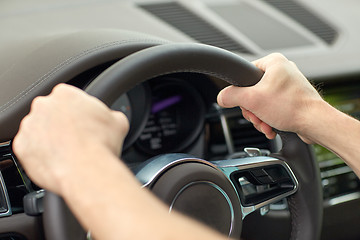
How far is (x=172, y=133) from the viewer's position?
168cm

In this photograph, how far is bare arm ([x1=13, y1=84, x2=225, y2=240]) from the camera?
24.8 inches

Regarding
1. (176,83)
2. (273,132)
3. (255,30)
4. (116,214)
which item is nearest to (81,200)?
(116,214)

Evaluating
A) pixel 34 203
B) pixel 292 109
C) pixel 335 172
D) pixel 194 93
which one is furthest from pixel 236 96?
pixel 335 172

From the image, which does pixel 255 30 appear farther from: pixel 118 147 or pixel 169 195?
pixel 118 147

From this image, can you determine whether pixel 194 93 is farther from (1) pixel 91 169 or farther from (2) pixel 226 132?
(1) pixel 91 169

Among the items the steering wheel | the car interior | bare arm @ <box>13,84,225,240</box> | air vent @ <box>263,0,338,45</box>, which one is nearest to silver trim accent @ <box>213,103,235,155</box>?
the car interior

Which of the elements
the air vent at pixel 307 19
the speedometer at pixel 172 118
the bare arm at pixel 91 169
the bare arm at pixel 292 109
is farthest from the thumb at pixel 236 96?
the air vent at pixel 307 19

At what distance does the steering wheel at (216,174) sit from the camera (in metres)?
0.81

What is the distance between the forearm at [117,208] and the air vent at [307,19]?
5.16ft

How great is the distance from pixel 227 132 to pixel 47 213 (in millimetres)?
909

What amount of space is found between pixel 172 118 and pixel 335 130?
692 millimetres

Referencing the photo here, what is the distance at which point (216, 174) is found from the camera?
3.22 feet

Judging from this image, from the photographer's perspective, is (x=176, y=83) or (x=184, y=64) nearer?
(x=184, y=64)

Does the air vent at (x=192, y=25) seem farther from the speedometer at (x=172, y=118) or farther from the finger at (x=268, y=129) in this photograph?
the finger at (x=268, y=129)
